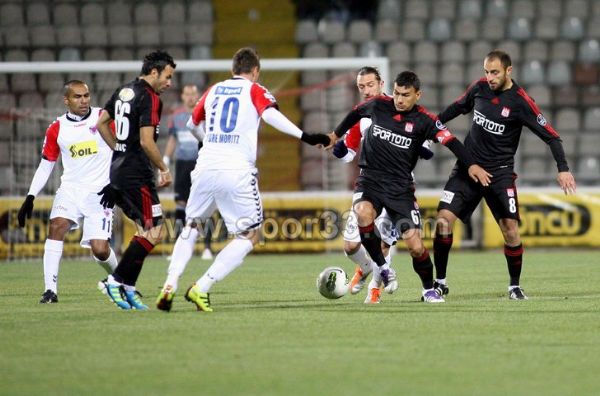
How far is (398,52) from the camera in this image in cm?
2203

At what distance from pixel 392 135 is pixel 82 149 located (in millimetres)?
3030

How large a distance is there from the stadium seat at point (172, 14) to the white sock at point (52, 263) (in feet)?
41.5

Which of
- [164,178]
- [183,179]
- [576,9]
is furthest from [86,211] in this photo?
[576,9]

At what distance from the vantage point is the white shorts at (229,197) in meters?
8.63

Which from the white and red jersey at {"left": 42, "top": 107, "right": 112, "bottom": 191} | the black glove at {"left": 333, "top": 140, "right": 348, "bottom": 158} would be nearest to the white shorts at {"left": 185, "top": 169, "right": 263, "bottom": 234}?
the black glove at {"left": 333, "top": 140, "right": 348, "bottom": 158}

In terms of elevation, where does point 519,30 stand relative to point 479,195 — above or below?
above

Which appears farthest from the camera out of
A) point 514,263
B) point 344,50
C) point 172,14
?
point 172,14

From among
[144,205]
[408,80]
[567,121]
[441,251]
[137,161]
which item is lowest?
[441,251]

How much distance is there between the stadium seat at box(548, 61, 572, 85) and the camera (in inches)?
874

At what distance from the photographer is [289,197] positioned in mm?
18172

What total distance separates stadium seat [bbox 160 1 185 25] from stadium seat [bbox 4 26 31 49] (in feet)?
8.73

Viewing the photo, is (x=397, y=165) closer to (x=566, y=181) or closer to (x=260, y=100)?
(x=566, y=181)

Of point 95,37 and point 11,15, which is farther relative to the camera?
point 11,15

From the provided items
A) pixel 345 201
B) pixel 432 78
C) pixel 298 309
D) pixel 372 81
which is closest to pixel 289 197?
pixel 345 201
